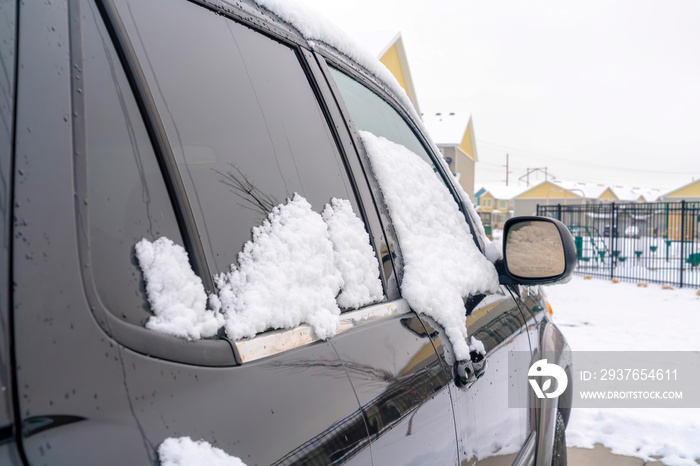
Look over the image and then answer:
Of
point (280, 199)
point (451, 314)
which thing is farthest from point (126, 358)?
point (451, 314)

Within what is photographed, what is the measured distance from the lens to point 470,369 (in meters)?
1.41

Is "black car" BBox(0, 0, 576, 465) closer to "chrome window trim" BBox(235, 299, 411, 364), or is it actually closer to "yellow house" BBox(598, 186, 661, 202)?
"chrome window trim" BBox(235, 299, 411, 364)

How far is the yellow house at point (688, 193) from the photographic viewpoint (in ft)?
154

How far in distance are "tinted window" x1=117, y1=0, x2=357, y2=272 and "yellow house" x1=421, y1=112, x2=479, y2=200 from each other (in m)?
29.3

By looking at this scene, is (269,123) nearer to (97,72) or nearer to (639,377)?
(97,72)

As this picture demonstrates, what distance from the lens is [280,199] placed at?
39.3 inches

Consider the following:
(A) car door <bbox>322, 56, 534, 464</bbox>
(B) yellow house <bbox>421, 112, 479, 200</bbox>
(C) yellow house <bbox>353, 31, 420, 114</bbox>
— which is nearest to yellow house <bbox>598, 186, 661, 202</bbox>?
(B) yellow house <bbox>421, 112, 479, 200</bbox>

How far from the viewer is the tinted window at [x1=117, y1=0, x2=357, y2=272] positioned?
0.79 m

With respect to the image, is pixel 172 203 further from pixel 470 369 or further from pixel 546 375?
pixel 546 375

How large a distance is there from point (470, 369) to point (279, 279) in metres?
0.76

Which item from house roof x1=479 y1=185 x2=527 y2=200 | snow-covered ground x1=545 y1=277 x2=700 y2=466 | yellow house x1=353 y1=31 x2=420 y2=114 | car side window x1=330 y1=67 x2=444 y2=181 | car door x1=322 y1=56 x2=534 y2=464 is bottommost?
snow-covered ground x1=545 y1=277 x2=700 y2=466

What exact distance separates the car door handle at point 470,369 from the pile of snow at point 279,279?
0.33 metres

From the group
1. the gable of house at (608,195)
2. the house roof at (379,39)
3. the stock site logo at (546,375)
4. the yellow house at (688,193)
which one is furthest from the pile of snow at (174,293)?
the gable of house at (608,195)

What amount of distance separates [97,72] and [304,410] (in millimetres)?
570
